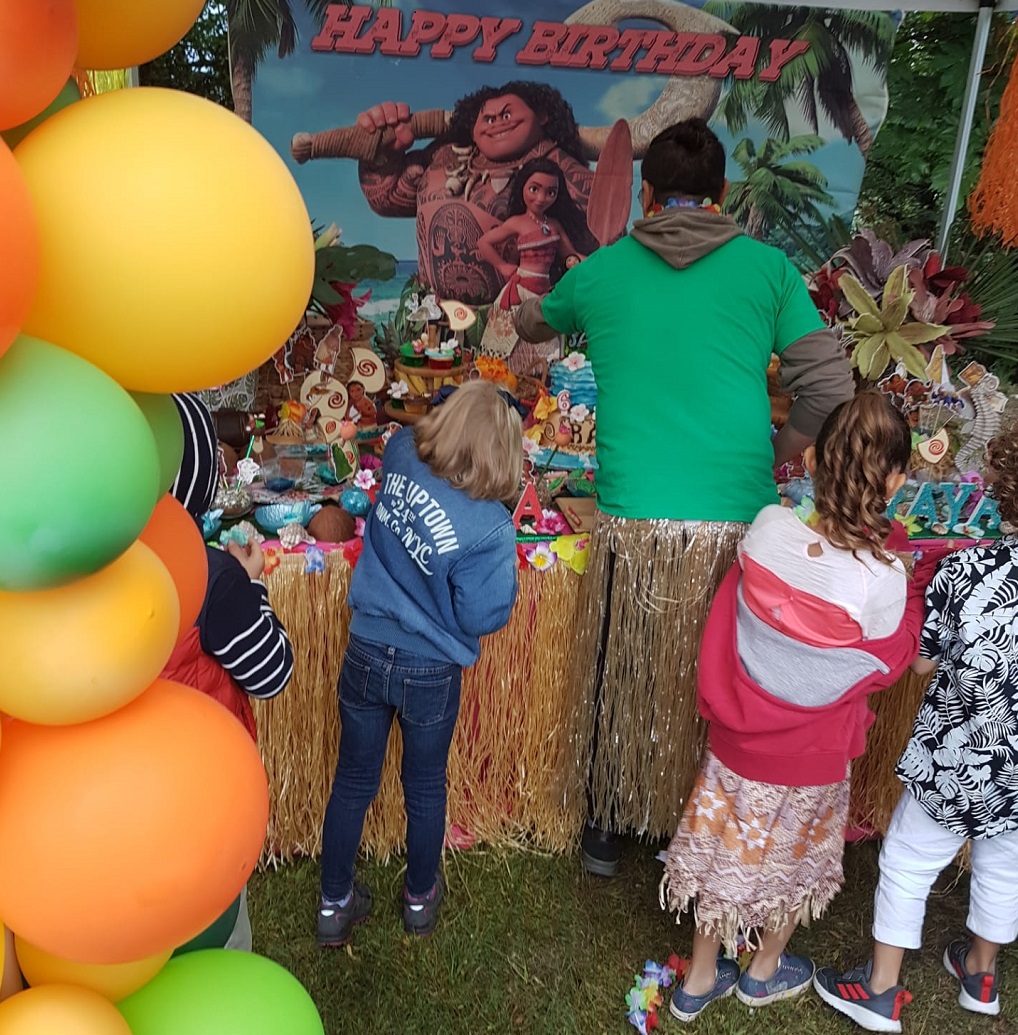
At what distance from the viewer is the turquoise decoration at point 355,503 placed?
2121mm

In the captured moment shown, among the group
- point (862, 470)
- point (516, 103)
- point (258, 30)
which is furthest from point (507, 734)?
point (258, 30)

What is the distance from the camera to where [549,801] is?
2.20 m

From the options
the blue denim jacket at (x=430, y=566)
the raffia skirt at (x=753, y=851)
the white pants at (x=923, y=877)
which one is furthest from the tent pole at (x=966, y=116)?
the blue denim jacket at (x=430, y=566)

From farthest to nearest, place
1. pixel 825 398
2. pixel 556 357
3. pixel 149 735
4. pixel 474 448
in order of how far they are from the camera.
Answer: pixel 556 357, pixel 825 398, pixel 474 448, pixel 149 735

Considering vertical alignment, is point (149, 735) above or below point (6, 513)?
below

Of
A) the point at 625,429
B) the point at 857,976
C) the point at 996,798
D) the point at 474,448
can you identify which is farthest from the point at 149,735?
the point at 857,976

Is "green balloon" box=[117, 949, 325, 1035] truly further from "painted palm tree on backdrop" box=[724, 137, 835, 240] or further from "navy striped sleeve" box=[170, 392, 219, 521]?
"painted palm tree on backdrop" box=[724, 137, 835, 240]

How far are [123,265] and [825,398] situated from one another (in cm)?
A: 153

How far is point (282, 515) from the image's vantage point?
2053mm

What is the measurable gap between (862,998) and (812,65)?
10.1 feet

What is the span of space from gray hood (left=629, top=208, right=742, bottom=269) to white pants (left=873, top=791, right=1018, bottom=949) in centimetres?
119

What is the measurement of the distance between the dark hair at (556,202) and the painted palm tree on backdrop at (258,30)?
2.78 feet

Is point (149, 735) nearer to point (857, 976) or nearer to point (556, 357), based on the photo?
point (857, 976)

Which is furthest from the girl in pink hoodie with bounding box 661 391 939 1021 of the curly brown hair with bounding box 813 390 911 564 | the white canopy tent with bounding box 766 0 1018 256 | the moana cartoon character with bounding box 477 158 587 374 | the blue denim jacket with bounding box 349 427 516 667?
the white canopy tent with bounding box 766 0 1018 256
